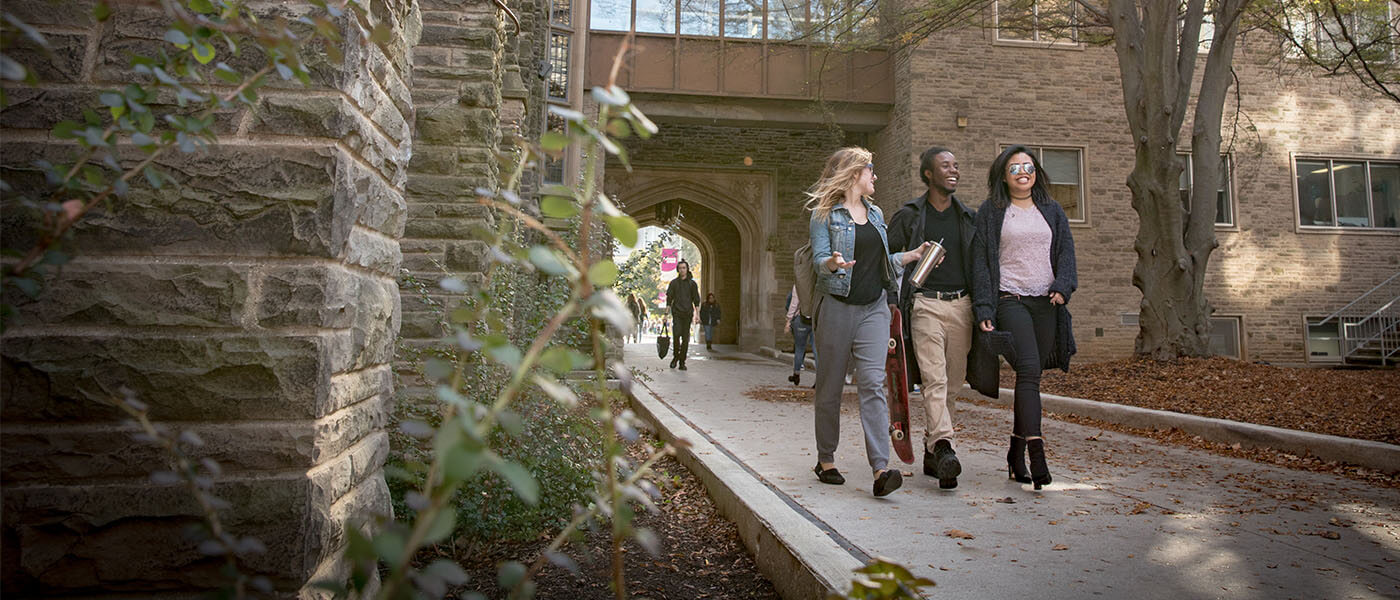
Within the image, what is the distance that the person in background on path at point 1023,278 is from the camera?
4328 millimetres

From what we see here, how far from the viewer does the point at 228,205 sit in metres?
1.90

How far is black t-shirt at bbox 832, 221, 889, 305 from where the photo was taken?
4262mm

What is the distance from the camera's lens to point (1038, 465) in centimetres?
413

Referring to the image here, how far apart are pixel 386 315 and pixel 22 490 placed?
92 cm

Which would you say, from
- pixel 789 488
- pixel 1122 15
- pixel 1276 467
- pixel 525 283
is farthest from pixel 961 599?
pixel 1122 15

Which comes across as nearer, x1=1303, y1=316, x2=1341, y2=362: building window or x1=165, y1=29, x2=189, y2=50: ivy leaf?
x1=165, y1=29, x2=189, y2=50: ivy leaf

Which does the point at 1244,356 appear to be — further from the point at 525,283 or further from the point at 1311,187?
the point at 525,283

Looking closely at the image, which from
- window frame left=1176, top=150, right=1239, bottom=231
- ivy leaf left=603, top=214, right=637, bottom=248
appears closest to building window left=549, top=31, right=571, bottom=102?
ivy leaf left=603, top=214, right=637, bottom=248

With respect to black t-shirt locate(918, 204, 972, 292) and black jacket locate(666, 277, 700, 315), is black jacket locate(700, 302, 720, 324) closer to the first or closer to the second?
black jacket locate(666, 277, 700, 315)

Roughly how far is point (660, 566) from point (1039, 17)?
12461mm

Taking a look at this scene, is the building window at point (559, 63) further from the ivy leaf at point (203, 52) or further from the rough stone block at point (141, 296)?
the ivy leaf at point (203, 52)

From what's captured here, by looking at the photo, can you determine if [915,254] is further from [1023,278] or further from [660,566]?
[660,566]

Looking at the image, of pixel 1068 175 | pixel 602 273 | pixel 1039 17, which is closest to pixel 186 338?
pixel 602 273

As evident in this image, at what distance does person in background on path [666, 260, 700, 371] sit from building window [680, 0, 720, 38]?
492cm
